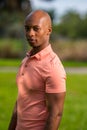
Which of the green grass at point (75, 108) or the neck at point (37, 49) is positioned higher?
the neck at point (37, 49)

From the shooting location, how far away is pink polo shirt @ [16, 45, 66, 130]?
8.71 ft

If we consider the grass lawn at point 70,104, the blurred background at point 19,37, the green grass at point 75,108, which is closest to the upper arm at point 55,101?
the grass lawn at point 70,104

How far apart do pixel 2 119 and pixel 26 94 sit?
641 cm

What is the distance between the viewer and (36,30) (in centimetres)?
274

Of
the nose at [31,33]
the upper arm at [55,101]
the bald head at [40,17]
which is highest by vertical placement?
the bald head at [40,17]

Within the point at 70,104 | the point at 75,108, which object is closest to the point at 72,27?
the point at 70,104

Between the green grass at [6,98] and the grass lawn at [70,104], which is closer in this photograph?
the grass lawn at [70,104]

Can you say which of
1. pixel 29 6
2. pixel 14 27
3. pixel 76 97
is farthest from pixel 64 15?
pixel 76 97

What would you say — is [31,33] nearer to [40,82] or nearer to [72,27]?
[40,82]

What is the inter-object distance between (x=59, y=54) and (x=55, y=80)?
27.2 metres

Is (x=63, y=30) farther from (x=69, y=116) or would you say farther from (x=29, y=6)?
(x=69, y=116)

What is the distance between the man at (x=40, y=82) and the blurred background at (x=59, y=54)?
545 cm

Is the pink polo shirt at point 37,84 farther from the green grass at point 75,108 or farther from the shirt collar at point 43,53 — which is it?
the green grass at point 75,108

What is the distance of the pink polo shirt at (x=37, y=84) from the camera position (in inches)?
104
